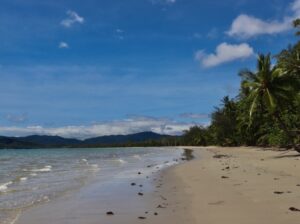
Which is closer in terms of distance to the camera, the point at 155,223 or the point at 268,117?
the point at 155,223

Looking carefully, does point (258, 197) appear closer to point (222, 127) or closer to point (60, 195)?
point (60, 195)

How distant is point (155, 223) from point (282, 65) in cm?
3292

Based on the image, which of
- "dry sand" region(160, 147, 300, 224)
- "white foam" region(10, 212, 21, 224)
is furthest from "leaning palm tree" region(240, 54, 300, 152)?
"white foam" region(10, 212, 21, 224)

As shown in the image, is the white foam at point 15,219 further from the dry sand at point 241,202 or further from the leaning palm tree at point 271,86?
the leaning palm tree at point 271,86

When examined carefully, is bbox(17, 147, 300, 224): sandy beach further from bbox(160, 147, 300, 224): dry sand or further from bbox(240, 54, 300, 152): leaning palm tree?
bbox(240, 54, 300, 152): leaning palm tree

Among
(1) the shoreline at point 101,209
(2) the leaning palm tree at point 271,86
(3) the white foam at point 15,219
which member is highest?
(2) the leaning palm tree at point 271,86

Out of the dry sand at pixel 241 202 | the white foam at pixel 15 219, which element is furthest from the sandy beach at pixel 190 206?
the white foam at pixel 15 219

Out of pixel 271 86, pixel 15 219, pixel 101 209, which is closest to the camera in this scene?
pixel 15 219

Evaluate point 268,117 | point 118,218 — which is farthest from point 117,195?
point 268,117

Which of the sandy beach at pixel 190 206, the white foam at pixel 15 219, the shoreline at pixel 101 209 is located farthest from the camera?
the white foam at pixel 15 219

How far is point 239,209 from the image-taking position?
1112 cm

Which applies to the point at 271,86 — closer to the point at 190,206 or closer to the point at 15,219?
the point at 190,206

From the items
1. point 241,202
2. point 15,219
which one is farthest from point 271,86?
point 15,219

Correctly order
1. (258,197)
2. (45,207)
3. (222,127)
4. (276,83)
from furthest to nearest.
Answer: (222,127)
(276,83)
(45,207)
(258,197)
